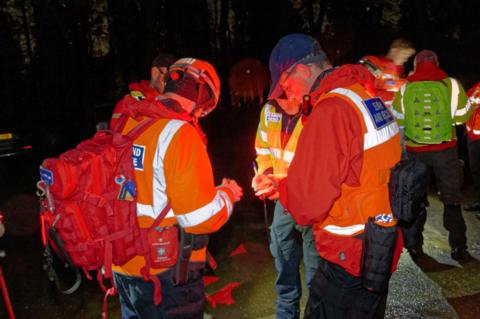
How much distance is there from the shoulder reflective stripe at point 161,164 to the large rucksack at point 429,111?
323 centimetres

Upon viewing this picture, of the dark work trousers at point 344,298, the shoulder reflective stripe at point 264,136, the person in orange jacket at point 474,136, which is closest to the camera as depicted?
the dark work trousers at point 344,298

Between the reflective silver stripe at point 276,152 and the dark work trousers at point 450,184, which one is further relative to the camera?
the dark work trousers at point 450,184

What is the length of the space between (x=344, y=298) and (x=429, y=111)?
2868 millimetres

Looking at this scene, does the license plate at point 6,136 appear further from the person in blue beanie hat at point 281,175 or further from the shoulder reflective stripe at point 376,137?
the shoulder reflective stripe at point 376,137

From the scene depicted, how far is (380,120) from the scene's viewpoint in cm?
211

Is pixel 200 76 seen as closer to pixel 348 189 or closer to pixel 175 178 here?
pixel 175 178

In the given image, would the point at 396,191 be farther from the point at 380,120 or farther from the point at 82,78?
the point at 82,78

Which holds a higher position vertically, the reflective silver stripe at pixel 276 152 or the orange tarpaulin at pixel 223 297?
the reflective silver stripe at pixel 276 152

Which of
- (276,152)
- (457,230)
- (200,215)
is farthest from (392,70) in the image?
(200,215)

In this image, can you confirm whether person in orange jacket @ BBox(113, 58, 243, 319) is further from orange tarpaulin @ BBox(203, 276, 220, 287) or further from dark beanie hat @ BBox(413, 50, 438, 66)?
dark beanie hat @ BBox(413, 50, 438, 66)

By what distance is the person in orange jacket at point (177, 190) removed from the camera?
2.11 meters

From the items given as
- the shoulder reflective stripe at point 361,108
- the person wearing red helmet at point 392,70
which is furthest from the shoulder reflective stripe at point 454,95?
the shoulder reflective stripe at point 361,108

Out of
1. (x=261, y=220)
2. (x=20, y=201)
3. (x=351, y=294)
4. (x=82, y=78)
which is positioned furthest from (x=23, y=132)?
(x=351, y=294)

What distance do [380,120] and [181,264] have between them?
1.46m
